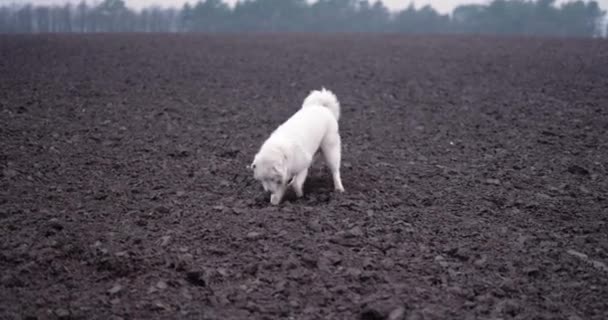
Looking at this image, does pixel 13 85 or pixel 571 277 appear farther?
pixel 13 85

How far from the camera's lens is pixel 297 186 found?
5797 millimetres

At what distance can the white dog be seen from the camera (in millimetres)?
5168

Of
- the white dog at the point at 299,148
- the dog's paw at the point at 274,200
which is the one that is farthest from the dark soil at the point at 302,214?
the white dog at the point at 299,148

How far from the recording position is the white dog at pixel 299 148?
5.17 metres

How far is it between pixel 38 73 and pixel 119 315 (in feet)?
47.7

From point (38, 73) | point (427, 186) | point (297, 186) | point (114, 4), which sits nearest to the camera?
point (297, 186)

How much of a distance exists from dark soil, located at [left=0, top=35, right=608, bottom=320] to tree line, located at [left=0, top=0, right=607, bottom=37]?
5624 centimetres

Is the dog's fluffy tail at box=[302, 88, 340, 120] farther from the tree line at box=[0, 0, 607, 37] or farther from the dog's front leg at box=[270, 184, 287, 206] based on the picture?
the tree line at box=[0, 0, 607, 37]

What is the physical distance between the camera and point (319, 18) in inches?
2916

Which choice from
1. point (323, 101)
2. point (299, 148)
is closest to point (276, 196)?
point (299, 148)

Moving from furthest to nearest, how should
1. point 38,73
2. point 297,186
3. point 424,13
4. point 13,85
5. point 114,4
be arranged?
Result: point 114,4
point 424,13
point 38,73
point 13,85
point 297,186

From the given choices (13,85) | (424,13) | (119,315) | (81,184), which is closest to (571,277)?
(119,315)

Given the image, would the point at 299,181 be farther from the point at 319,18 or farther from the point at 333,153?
the point at 319,18

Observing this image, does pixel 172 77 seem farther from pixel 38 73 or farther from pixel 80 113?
pixel 80 113
